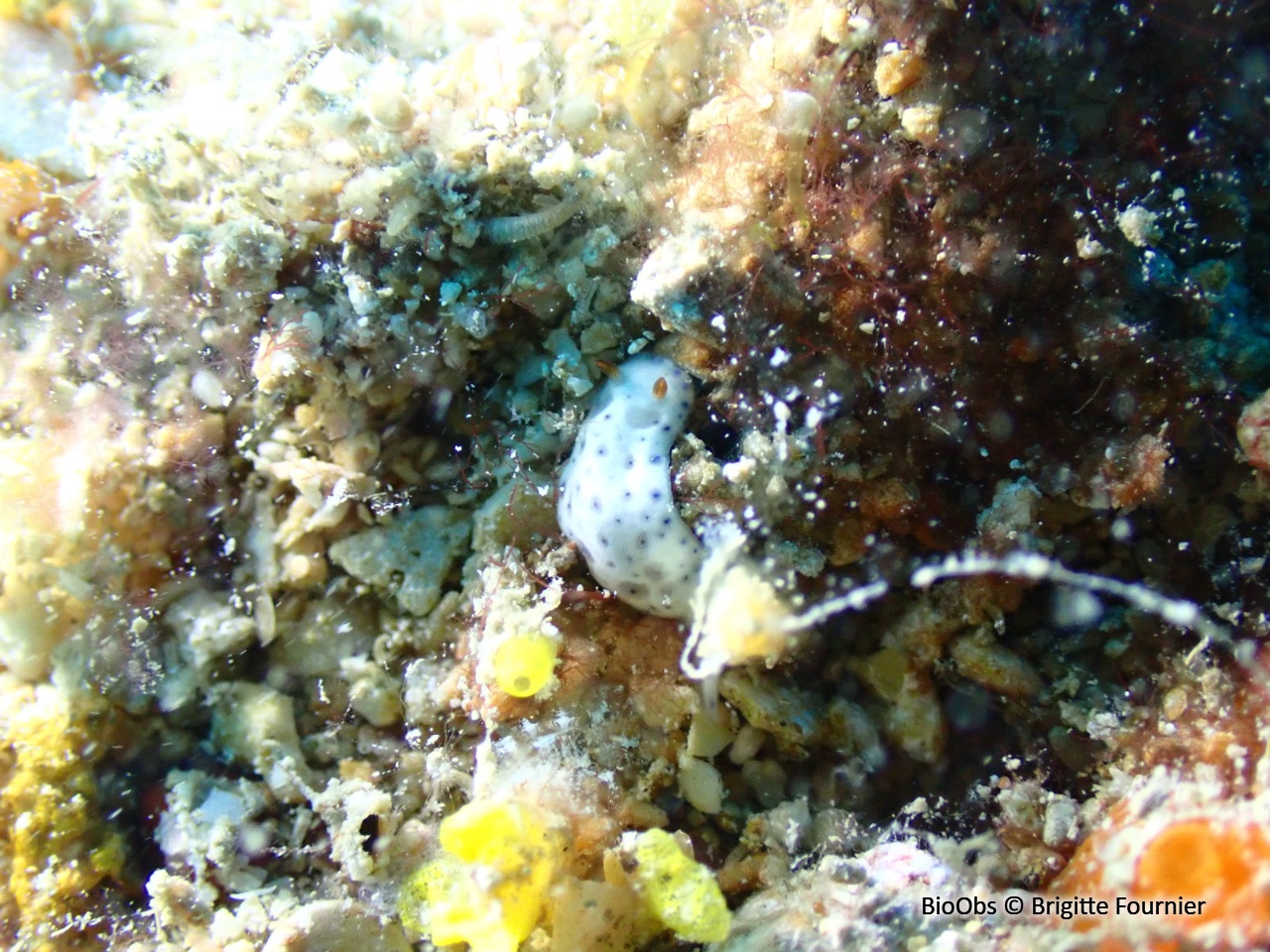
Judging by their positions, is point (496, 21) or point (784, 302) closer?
point (784, 302)

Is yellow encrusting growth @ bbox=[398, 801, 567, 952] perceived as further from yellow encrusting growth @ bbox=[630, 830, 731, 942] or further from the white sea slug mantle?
the white sea slug mantle

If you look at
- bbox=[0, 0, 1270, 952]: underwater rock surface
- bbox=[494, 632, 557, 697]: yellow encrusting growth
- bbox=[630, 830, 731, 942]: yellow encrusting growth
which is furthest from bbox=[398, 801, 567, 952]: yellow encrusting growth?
bbox=[494, 632, 557, 697]: yellow encrusting growth

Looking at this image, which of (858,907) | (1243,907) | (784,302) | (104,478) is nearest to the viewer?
(1243,907)

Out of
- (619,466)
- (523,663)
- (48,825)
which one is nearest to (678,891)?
(523,663)

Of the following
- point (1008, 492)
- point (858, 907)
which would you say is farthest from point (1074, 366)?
point (858, 907)

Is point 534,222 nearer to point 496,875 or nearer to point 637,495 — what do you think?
point 637,495

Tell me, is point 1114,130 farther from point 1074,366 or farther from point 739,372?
point 739,372
